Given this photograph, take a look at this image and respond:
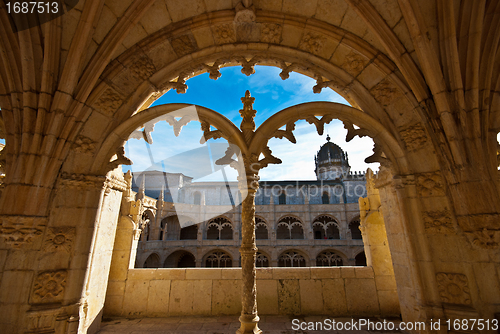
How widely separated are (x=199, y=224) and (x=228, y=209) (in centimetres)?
372

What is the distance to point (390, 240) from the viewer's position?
11.8 feet

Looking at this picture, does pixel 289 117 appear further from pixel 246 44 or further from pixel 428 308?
pixel 428 308

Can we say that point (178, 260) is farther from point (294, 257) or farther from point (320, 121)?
point (320, 121)

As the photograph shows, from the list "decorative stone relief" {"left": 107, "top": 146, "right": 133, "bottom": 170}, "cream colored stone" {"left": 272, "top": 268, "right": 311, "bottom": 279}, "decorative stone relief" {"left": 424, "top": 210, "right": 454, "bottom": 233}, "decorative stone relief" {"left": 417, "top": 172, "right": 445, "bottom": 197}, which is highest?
"decorative stone relief" {"left": 107, "top": 146, "right": 133, "bottom": 170}

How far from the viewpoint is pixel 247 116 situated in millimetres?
3486

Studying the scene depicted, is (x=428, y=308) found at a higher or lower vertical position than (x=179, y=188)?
lower

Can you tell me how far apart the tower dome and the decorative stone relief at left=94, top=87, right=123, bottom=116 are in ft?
101

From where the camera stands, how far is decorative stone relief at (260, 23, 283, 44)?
3.51 m

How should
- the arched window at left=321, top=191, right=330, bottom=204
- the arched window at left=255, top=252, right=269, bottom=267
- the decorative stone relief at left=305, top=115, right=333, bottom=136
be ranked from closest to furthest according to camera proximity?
the decorative stone relief at left=305, top=115, right=333, bottom=136 → the arched window at left=255, top=252, right=269, bottom=267 → the arched window at left=321, top=191, right=330, bottom=204

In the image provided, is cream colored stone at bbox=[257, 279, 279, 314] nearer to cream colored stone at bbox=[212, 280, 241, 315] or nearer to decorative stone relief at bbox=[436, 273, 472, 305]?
cream colored stone at bbox=[212, 280, 241, 315]

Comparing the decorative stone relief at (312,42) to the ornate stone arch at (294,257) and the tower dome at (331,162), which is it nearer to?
the ornate stone arch at (294,257)

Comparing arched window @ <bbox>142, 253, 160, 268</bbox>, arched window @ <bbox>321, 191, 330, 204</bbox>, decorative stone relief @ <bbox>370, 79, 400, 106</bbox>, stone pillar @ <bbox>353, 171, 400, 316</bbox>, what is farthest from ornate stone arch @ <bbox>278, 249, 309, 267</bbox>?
decorative stone relief @ <bbox>370, 79, 400, 106</bbox>

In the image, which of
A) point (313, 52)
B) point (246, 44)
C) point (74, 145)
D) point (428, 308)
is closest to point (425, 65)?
point (313, 52)

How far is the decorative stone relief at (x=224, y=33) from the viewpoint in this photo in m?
3.51
